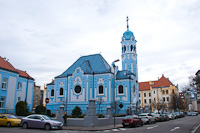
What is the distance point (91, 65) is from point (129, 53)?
11450mm

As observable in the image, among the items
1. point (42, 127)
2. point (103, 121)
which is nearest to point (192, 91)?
point (103, 121)

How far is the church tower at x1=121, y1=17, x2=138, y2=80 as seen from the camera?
5006 cm

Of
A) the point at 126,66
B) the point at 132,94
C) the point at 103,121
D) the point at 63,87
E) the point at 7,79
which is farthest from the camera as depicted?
the point at 126,66

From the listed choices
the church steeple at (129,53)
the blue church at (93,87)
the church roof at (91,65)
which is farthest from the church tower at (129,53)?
the church roof at (91,65)

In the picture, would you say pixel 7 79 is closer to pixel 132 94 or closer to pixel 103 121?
pixel 103 121

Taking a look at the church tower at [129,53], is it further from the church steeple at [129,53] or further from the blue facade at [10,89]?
the blue facade at [10,89]

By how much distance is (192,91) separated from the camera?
25062mm

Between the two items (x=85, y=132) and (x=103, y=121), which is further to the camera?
(x=103, y=121)

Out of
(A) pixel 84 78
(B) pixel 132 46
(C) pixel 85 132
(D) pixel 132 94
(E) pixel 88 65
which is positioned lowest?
(C) pixel 85 132

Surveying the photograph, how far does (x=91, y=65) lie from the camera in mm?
45938

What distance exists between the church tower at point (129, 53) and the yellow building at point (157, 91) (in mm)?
26616

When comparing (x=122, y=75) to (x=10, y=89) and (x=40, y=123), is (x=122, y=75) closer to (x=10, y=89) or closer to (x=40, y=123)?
(x=10, y=89)

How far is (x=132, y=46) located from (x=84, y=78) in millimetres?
16887

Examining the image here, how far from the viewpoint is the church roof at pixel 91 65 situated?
1720 inches
